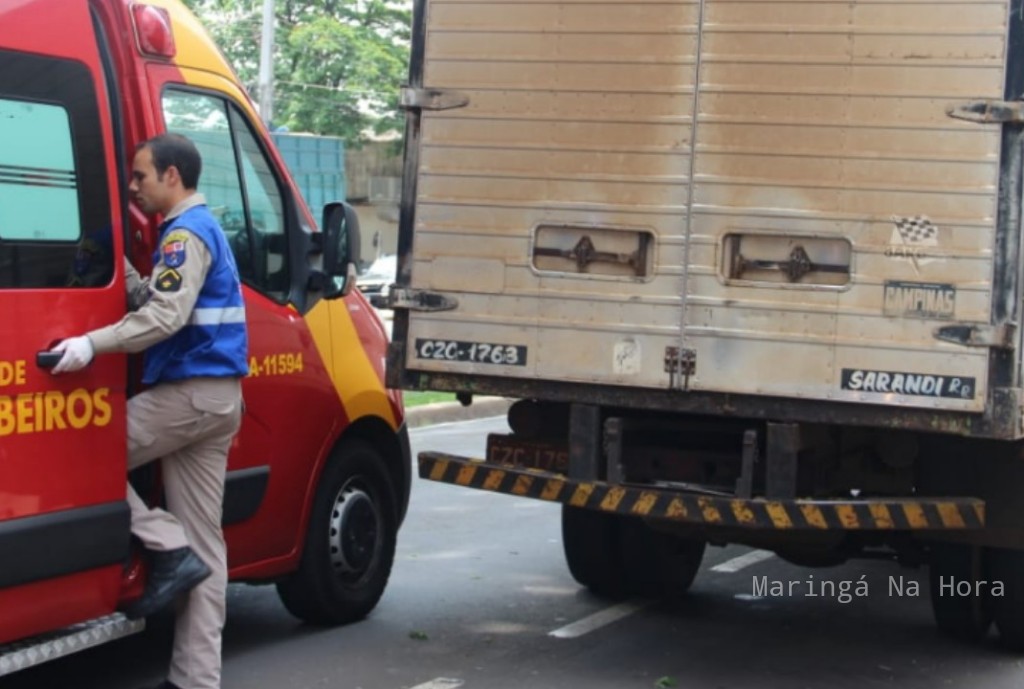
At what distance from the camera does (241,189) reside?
6277mm

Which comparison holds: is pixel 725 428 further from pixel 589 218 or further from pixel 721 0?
pixel 721 0

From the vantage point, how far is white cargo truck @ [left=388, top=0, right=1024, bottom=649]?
18.6 feet

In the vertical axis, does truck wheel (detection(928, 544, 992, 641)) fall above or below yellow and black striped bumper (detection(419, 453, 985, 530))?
below

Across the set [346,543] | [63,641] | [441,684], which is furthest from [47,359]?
[346,543]

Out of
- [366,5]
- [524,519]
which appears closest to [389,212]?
[366,5]

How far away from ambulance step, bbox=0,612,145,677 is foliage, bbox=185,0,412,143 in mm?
30401

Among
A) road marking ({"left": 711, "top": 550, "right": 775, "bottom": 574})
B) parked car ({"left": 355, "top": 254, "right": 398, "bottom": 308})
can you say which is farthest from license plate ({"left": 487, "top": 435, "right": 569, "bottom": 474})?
parked car ({"left": 355, "top": 254, "right": 398, "bottom": 308})

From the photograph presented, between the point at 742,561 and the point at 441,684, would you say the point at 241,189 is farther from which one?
the point at 742,561

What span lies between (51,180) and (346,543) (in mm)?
2362

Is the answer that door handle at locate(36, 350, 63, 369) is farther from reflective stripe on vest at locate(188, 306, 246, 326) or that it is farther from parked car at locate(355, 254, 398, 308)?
parked car at locate(355, 254, 398, 308)

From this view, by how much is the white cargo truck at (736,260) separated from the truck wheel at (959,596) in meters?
0.02

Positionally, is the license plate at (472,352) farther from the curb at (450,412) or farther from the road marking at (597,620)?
the curb at (450,412)

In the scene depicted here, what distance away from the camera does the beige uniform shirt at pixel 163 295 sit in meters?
5.06

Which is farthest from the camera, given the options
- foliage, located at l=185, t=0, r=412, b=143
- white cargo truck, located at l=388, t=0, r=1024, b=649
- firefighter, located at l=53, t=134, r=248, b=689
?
foliage, located at l=185, t=0, r=412, b=143
